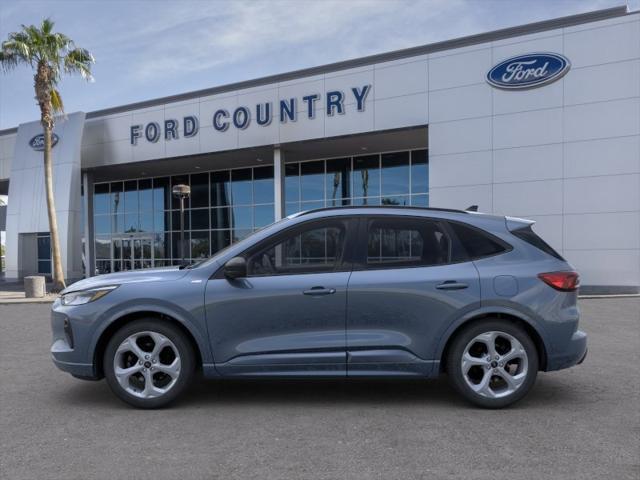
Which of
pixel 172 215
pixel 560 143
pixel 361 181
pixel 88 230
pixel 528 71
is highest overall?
pixel 528 71

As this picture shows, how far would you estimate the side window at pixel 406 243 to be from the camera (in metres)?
4.43

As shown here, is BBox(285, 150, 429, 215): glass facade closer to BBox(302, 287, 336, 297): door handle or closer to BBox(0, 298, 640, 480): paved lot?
BBox(0, 298, 640, 480): paved lot

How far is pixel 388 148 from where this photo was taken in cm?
2125

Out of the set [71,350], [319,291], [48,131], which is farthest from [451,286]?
[48,131]

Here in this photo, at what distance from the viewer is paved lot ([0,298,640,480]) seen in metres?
3.22

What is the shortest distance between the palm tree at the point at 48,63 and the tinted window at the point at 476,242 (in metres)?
18.0

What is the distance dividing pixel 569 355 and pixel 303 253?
2.43 m

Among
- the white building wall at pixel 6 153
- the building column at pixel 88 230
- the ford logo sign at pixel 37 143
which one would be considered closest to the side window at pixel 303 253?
the ford logo sign at pixel 37 143

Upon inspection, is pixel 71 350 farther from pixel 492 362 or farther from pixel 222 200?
pixel 222 200

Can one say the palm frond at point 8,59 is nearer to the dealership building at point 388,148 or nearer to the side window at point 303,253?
the dealership building at point 388,148

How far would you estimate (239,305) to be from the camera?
14.2 feet

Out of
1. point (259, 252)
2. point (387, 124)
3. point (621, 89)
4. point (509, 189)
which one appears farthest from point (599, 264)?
point (259, 252)

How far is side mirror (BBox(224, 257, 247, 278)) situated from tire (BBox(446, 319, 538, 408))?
189 cm

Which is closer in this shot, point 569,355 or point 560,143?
point 569,355
